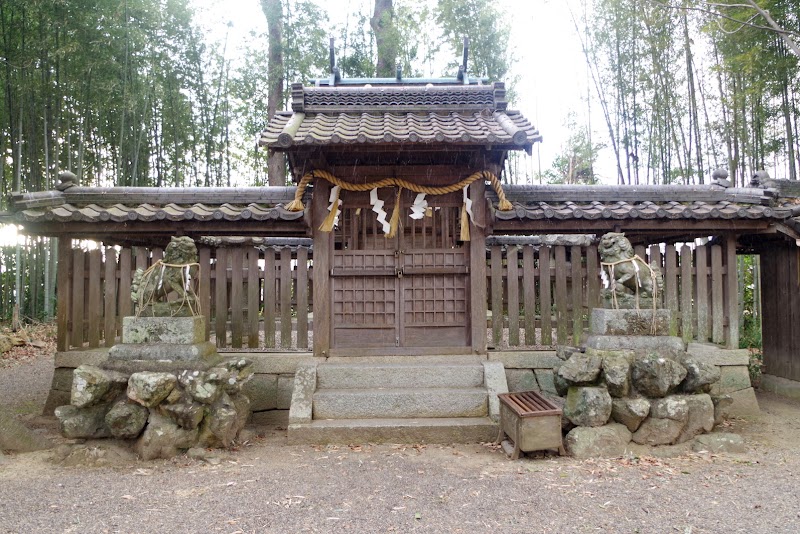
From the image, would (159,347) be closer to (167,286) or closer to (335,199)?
(167,286)

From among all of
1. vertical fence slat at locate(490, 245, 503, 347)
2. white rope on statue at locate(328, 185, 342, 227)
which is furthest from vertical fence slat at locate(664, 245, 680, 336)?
white rope on statue at locate(328, 185, 342, 227)

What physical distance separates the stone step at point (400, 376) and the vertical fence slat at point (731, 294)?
3.32m

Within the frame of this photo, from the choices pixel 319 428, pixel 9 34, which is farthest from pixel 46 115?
pixel 319 428

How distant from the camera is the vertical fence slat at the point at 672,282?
625 cm

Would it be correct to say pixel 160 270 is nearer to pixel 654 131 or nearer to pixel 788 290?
pixel 788 290

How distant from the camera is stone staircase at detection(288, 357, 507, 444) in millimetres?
4965

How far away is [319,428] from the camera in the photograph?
4.95 m

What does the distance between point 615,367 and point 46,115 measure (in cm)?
1252

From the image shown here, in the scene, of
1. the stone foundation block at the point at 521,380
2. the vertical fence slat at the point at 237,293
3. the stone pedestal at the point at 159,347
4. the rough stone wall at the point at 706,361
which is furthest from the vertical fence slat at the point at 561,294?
the stone pedestal at the point at 159,347

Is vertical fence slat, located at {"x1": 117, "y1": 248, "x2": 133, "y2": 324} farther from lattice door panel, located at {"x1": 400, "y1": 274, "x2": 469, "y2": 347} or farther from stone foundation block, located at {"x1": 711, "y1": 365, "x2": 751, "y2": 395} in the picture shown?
stone foundation block, located at {"x1": 711, "y1": 365, "x2": 751, "y2": 395}

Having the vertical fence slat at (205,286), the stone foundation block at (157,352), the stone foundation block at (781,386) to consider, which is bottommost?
the stone foundation block at (781,386)

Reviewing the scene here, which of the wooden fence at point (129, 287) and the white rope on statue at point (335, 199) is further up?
the white rope on statue at point (335, 199)

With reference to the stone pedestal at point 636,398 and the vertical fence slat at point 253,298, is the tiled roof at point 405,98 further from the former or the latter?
the stone pedestal at point 636,398

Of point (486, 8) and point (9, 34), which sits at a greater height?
point (486, 8)
